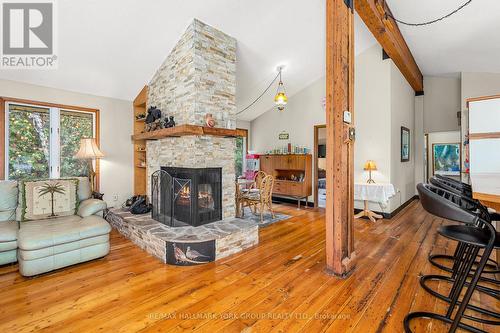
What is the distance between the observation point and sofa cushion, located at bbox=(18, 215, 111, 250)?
2514 mm

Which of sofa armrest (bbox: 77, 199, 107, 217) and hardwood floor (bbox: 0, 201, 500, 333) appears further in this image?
sofa armrest (bbox: 77, 199, 107, 217)

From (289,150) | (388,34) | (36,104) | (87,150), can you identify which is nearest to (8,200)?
(87,150)

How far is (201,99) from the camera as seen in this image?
11.4 ft

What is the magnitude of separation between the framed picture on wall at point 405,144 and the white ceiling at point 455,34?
5.50 feet

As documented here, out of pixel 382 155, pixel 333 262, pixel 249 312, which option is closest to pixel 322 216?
pixel 382 155

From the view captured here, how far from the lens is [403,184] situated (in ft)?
19.7

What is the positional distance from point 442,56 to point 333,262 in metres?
5.37

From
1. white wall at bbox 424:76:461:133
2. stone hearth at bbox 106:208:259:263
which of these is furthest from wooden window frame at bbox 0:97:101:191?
white wall at bbox 424:76:461:133

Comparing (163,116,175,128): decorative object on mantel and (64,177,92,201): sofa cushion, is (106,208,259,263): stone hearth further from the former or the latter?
(163,116,175,128): decorative object on mantel

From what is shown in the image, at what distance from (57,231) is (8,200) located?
1100 mm

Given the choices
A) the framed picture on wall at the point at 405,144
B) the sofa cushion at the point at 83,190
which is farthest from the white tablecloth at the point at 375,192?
the sofa cushion at the point at 83,190

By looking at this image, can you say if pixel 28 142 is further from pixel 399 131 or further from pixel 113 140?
pixel 399 131

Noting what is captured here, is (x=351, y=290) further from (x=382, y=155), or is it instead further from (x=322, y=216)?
(x=382, y=155)

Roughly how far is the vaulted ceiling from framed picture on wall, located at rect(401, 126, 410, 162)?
5.62 feet
